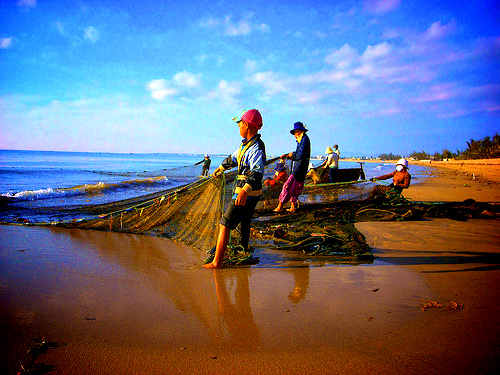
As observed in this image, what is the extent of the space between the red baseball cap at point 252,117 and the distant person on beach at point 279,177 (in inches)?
170

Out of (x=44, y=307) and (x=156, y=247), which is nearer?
(x=44, y=307)

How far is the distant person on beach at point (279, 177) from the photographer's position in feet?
24.5

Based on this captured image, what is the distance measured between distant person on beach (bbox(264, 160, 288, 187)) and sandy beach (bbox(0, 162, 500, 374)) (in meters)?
3.91

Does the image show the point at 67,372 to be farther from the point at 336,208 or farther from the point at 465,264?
the point at 336,208

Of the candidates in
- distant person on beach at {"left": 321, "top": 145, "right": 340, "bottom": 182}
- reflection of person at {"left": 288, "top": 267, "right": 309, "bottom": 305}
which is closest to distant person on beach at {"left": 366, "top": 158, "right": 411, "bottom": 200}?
distant person on beach at {"left": 321, "top": 145, "right": 340, "bottom": 182}

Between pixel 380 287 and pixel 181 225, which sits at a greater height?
pixel 181 225

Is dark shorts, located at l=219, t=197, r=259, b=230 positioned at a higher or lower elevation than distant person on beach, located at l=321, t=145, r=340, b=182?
lower

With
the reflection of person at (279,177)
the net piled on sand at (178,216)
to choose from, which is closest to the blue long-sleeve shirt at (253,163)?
the net piled on sand at (178,216)

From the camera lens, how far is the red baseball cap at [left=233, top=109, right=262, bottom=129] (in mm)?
3176

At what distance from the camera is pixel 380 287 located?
2.68 m

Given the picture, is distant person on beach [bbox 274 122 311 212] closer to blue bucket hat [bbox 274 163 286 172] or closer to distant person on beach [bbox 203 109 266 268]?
blue bucket hat [bbox 274 163 286 172]

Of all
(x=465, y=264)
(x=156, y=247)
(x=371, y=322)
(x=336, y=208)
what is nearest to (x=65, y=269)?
(x=156, y=247)

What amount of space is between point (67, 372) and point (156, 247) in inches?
97.8

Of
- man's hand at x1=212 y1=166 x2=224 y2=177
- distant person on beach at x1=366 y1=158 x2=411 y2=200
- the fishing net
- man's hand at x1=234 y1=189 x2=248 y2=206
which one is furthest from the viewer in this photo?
distant person on beach at x1=366 y1=158 x2=411 y2=200
